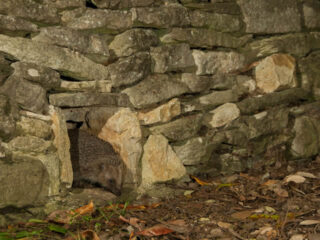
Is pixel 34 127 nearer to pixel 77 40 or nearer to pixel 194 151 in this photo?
pixel 77 40

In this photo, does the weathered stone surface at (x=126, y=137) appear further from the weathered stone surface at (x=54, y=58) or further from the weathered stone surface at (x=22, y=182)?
the weathered stone surface at (x=22, y=182)

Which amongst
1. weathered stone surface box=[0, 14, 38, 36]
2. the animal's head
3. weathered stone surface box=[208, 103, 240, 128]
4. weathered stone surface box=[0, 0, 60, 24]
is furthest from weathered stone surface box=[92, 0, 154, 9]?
the animal's head

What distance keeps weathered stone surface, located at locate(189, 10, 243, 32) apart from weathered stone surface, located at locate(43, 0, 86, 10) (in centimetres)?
83

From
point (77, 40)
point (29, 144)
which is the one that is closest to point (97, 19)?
point (77, 40)

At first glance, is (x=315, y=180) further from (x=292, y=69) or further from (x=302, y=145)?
(x=292, y=69)

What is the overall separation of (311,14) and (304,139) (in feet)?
3.55

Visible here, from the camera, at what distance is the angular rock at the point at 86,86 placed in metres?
2.39

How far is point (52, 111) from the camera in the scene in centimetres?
Answer: 230

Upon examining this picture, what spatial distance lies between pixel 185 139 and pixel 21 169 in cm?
115

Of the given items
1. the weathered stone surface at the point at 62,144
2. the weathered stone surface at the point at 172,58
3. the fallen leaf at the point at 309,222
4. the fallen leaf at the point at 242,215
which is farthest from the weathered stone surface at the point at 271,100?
the weathered stone surface at the point at 62,144

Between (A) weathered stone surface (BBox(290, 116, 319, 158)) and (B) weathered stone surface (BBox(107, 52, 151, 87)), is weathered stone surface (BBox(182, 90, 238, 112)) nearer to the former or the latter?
(B) weathered stone surface (BBox(107, 52, 151, 87))

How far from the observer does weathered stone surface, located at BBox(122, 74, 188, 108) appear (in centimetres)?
261

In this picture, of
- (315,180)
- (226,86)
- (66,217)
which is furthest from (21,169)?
(315,180)

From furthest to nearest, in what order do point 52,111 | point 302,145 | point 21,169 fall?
1. point 302,145
2. point 52,111
3. point 21,169
